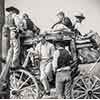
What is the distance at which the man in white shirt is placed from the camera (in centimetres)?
586

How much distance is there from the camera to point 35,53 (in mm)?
6055

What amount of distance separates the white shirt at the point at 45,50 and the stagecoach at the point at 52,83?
4.1 inches

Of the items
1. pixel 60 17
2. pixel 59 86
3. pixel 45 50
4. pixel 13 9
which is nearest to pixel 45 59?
pixel 45 50

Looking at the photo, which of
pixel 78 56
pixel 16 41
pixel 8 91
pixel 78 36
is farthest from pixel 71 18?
pixel 8 91

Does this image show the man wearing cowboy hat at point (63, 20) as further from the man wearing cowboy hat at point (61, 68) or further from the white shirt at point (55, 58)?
the white shirt at point (55, 58)

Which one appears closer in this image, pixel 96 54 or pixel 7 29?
pixel 96 54

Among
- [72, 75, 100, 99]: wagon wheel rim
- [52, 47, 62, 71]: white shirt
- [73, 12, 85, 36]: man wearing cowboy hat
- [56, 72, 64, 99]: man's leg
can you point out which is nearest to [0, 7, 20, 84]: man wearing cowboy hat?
[52, 47, 62, 71]: white shirt

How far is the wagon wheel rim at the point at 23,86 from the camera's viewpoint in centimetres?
587

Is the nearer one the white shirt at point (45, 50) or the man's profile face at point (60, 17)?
the white shirt at point (45, 50)

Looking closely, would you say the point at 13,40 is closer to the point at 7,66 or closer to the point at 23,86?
the point at 7,66

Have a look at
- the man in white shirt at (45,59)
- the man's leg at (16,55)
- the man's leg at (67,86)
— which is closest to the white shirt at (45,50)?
the man in white shirt at (45,59)

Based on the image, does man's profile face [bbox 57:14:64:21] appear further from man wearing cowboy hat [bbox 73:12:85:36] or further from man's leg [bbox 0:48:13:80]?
man's leg [bbox 0:48:13:80]

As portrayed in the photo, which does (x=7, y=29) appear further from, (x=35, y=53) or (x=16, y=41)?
(x=35, y=53)

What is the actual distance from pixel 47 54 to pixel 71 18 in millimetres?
845
